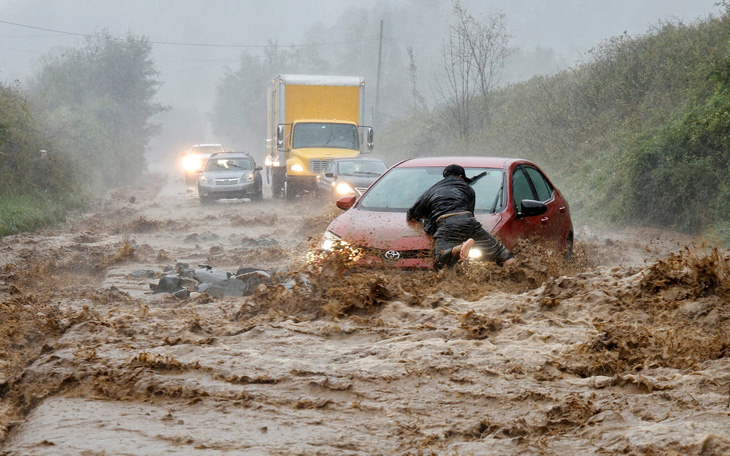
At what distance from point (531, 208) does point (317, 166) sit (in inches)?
638

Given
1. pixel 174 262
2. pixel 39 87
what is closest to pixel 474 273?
pixel 174 262

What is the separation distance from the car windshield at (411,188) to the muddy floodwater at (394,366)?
2.64 feet

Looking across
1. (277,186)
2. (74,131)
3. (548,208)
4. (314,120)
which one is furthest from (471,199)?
(74,131)

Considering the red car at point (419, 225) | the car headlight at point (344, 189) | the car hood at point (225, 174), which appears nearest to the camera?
the red car at point (419, 225)

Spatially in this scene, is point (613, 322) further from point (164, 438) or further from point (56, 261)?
point (56, 261)

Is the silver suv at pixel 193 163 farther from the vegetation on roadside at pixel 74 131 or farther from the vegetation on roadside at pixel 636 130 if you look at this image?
the vegetation on roadside at pixel 636 130

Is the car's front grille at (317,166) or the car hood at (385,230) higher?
the car's front grille at (317,166)

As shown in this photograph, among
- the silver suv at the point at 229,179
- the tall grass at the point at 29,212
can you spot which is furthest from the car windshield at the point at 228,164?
the tall grass at the point at 29,212

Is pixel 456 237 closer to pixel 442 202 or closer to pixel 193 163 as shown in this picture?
pixel 442 202

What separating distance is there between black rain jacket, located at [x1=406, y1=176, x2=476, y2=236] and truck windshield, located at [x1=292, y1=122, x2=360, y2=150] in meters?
17.1

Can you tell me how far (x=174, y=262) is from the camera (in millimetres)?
13016

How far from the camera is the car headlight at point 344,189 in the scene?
61.3 ft

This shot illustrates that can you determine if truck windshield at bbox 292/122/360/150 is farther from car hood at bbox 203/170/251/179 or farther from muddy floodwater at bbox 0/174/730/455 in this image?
muddy floodwater at bbox 0/174/730/455

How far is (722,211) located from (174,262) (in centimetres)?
938
